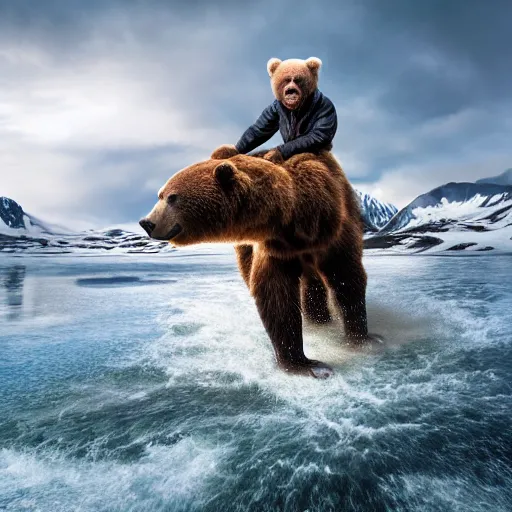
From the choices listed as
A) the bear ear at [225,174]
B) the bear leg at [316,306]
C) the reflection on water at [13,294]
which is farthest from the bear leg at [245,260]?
the reflection on water at [13,294]

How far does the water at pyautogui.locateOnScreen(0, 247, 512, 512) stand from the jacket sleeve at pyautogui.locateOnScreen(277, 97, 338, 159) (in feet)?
7.19

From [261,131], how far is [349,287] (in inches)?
75.2

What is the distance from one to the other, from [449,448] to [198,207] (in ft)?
7.96

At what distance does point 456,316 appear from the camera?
700 centimetres

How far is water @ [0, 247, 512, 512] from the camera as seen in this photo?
248cm

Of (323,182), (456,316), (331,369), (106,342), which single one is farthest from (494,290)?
(106,342)

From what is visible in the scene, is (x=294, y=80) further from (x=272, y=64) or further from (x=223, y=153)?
(x=223, y=153)

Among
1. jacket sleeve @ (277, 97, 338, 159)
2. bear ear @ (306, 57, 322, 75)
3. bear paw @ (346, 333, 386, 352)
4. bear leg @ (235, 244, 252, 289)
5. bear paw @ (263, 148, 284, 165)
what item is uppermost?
bear ear @ (306, 57, 322, 75)

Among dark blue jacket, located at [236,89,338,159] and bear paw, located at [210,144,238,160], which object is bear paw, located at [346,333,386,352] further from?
bear paw, located at [210,144,238,160]

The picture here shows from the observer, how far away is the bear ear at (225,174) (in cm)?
324

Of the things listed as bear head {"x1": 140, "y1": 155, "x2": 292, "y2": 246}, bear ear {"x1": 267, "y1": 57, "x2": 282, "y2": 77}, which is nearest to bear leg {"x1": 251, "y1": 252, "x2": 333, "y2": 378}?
bear head {"x1": 140, "y1": 155, "x2": 292, "y2": 246}

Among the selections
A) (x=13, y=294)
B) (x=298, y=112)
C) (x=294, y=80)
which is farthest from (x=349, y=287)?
(x=13, y=294)

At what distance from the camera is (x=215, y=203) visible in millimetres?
3273

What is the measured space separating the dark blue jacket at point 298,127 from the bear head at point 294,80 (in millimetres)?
127
